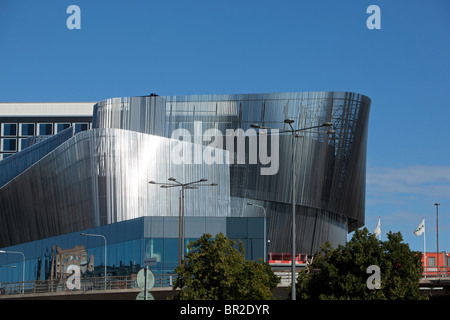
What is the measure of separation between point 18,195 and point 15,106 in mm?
74665

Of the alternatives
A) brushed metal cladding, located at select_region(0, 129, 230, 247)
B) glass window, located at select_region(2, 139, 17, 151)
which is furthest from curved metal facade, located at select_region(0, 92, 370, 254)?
glass window, located at select_region(2, 139, 17, 151)

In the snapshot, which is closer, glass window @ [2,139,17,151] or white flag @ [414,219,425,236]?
white flag @ [414,219,425,236]

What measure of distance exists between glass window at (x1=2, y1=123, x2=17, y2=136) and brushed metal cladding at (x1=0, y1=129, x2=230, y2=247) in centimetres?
8277

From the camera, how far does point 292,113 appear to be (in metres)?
94.4

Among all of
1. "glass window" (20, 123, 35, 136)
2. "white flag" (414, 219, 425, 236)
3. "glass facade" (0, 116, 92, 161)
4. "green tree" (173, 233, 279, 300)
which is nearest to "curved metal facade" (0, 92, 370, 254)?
"white flag" (414, 219, 425, 236)

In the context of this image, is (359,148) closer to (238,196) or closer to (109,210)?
(238,196)

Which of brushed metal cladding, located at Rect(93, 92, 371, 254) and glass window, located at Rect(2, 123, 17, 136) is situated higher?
glass window, located at Rect(2, 123, 17, 136)

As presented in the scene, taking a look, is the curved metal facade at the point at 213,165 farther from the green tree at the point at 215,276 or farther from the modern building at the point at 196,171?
the green tree at the point at 215,276
